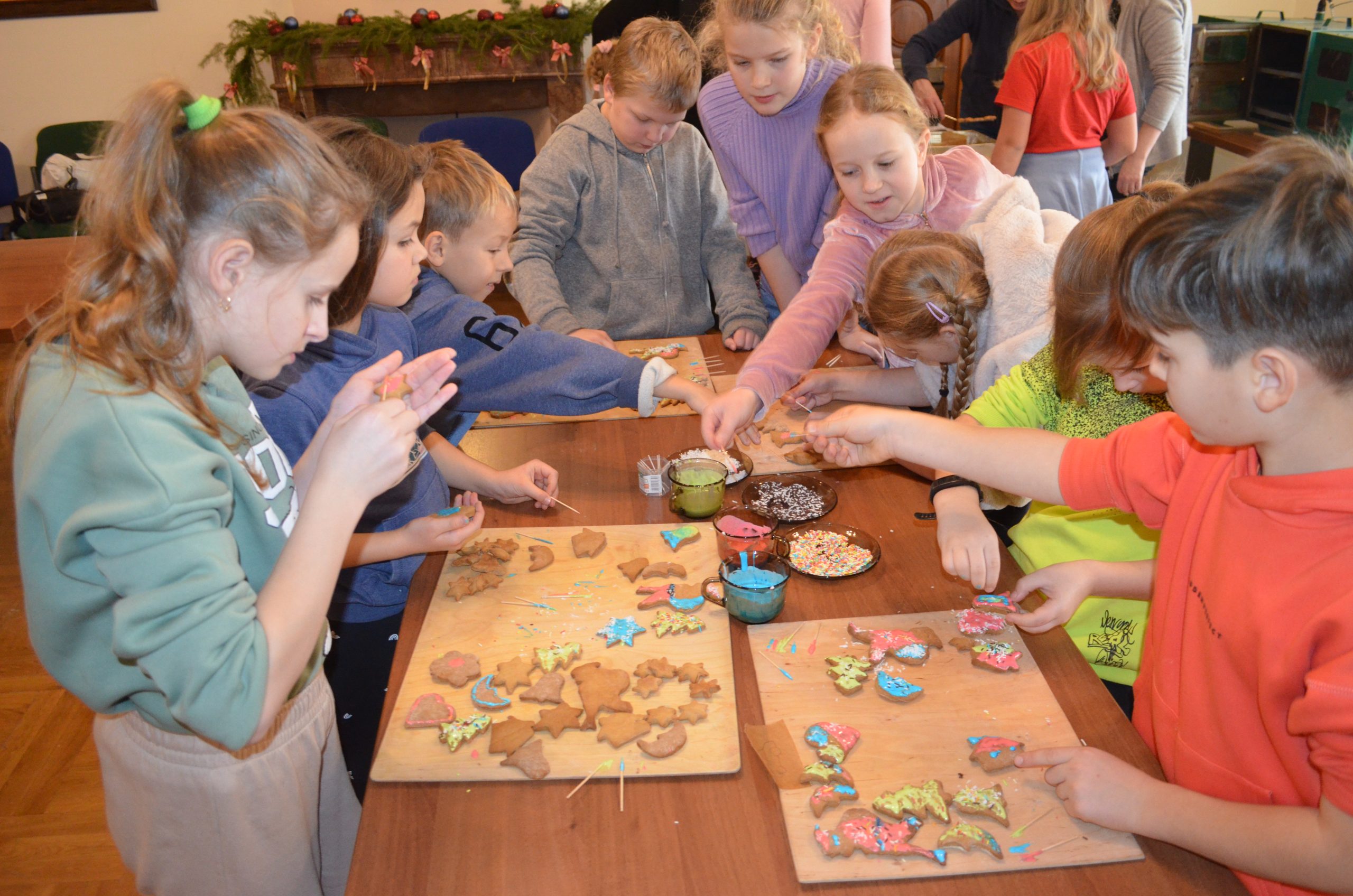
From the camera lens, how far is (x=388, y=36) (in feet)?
19.2

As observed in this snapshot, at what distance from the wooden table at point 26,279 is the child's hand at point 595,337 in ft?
4.32

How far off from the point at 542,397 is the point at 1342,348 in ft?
4.28

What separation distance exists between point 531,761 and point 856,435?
0.70 metres

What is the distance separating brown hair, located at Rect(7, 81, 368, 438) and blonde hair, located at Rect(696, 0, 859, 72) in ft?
4.82

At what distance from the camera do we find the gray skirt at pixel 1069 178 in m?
3.45

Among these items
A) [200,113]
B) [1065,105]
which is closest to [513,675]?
[200,113]

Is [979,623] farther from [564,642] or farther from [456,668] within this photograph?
[456,668]

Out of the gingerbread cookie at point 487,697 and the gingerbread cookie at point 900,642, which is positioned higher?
the gingerbread cookie at point 900,642

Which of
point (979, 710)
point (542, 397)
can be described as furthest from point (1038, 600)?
point (542, 397)

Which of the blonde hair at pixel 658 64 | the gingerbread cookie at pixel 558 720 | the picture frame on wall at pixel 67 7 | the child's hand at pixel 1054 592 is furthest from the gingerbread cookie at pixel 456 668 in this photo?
the picture frame on wall at pixel 67 7

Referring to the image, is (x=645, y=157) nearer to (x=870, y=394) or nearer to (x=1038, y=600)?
(x=870, y=394)

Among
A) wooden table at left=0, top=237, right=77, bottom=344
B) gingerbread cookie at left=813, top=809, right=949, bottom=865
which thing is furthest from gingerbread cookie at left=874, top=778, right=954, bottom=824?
wooden table at left=0, top=237, right=77, bottom=344

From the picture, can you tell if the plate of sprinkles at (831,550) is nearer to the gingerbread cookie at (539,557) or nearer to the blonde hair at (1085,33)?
the gingerbread cookie at (539,557)

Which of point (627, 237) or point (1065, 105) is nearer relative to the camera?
point (627, 237)
